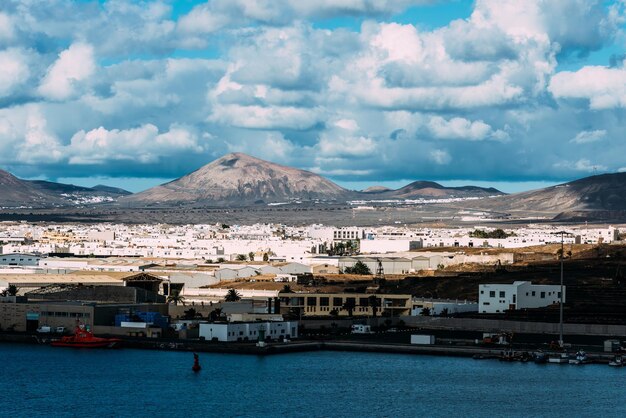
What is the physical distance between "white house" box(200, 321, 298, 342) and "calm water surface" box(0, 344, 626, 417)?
2503mm

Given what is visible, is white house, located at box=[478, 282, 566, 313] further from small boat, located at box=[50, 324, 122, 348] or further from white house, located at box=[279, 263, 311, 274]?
white house, located at box=[279, 263, 311, 274]

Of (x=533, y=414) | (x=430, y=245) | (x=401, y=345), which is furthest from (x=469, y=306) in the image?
(x=430, y=245)

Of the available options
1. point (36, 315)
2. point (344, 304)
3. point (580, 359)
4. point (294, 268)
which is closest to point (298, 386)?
point (580, 359)

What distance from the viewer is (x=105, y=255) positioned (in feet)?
346

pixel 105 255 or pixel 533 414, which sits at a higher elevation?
pixel 105 255

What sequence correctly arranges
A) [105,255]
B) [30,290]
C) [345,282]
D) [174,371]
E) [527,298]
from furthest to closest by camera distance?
1. [105,255]
2. [345,282]
3. [30,290]
4. [527,298]
5. [174,371]

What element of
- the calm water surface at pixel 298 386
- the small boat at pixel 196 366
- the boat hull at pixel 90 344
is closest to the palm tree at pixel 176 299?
the boat hull at pixel 90 344

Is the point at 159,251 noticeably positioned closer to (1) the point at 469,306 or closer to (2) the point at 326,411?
(1) the point at 469,306

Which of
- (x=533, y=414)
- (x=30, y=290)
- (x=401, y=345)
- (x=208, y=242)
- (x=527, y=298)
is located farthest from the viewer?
(x=208, y=242)

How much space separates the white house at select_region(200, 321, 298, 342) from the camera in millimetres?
51844

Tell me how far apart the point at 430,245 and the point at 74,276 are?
2052 inches

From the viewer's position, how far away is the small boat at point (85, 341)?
51656mm

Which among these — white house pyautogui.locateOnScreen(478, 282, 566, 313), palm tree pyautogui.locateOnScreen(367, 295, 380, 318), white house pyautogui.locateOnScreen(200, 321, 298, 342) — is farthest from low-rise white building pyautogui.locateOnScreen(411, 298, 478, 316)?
white house pyautogui.locateOnScreen(200, 321, 298, 342)

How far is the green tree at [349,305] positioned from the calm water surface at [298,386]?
12.9 meters
